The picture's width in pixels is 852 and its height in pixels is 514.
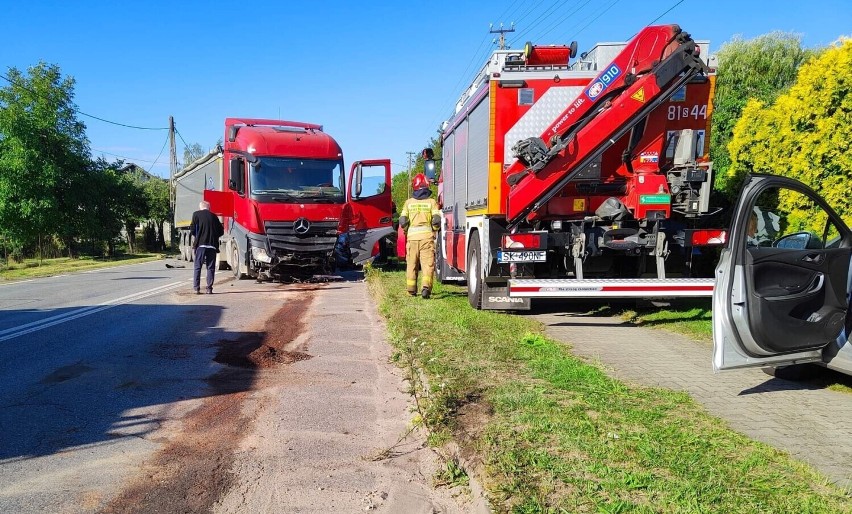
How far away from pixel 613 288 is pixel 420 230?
13.5ft

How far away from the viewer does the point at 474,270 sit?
30.8 feet

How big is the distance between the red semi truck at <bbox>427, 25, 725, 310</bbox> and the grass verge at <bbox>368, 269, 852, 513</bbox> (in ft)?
7.74

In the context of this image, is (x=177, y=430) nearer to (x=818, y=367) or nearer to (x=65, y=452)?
(x=65, y=452)

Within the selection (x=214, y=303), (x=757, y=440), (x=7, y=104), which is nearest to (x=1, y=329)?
(x=214, y=303)

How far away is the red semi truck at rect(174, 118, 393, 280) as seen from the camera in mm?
13648

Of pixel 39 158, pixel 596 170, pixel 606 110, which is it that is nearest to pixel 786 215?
pixel 596 170

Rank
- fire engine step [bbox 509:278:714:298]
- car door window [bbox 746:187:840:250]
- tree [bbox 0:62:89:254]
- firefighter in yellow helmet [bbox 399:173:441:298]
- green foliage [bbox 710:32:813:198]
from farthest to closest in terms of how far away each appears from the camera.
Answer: tree [bbox 0:62:89:254] < green foliage [bbox 710:32:813:198] < firefighter in yellow helmet [bbox 399:173:441:298] < car door window [bbox 746:187:840:250] < fire engine step [bbox 509:278:714:298]

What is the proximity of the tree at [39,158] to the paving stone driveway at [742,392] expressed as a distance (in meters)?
28.8

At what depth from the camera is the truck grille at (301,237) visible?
44.5 ft

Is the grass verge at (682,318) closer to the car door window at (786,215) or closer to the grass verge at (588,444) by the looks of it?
the car door window at (786,215)

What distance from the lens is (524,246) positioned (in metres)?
8.12

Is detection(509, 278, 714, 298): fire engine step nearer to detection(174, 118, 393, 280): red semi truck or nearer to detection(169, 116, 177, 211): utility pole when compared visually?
detection(174, 118, 393, 280): red semi truck

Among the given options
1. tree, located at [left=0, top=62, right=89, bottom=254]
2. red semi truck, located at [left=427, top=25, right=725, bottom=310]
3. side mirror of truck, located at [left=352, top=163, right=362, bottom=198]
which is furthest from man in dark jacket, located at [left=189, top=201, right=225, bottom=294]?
tree, located at [left=0, top=62, right=89, bottom=254]

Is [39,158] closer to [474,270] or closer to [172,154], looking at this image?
[172,154]
